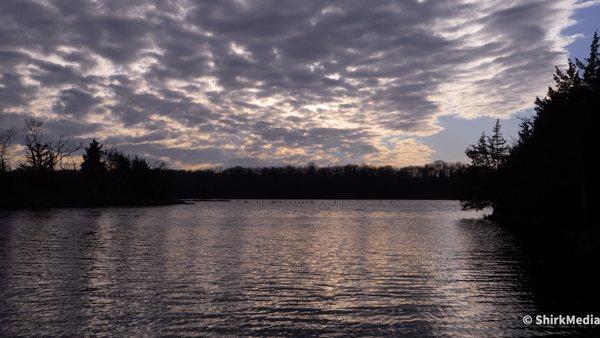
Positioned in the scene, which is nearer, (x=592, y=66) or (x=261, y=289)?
(x=261, y=289)

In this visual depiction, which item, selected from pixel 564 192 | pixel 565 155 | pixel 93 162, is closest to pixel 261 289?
pixel 565 155

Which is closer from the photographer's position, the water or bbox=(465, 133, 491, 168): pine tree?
the water

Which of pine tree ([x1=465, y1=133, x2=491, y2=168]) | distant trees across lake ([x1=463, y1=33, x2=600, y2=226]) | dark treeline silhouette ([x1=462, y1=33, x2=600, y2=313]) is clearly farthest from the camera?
pine tree ([x1=465, y1=133, x2=491, y2=168])

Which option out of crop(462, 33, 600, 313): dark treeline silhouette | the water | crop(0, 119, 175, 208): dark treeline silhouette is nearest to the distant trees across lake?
crop(462, 33, 600, 313): dark treeline silhouette

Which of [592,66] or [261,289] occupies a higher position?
[592,66]

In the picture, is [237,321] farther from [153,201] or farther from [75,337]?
[153,201]

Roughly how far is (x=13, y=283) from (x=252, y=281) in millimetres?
11468

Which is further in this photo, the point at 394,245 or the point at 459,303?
the point at 394,245

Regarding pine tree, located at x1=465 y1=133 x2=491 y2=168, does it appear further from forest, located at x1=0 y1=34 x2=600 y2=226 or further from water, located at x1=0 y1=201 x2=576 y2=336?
water, located at x1=0 y1=201 x2=576 y2=336

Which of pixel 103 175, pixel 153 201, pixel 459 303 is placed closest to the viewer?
pixel 459 303

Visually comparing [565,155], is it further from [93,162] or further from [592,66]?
[93,162]

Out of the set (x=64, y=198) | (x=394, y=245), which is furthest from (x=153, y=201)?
(x=394, y=245)

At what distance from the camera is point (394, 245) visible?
40219 millimetres

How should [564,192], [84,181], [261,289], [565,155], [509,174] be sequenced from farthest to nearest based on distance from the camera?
[84,181]
[509,174]
[564,192]
[565,155]
[261,289]
